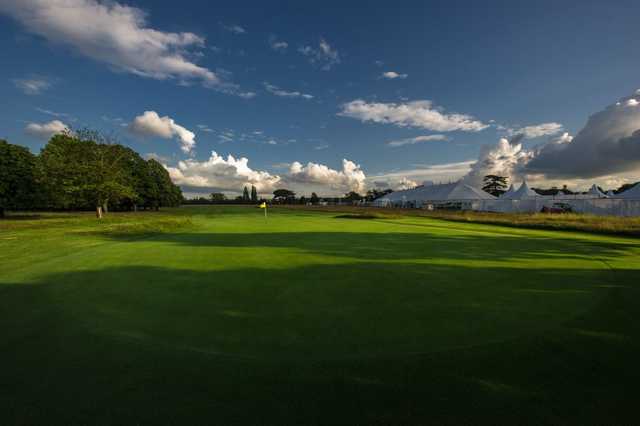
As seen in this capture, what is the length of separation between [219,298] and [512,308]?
215 inches

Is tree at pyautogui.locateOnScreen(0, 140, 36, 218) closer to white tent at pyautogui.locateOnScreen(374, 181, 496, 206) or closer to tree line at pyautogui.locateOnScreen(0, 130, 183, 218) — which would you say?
tree line at pyautogui.locateOnScreen(0, 130, 183, 218)

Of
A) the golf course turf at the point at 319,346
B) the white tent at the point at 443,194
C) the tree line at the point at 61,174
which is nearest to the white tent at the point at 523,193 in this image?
the white tent at the point at 443,194

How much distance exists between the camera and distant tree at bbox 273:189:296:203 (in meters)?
138

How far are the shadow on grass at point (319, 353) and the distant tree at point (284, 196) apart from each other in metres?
130

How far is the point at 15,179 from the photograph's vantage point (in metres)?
30.7

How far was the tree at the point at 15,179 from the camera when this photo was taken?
2988 centimetres

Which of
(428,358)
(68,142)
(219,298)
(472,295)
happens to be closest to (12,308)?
(219,298)

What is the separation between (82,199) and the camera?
31.5 m

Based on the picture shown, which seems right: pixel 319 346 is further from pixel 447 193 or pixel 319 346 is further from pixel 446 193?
pixel 446 193

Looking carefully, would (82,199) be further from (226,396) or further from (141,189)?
(226,396)

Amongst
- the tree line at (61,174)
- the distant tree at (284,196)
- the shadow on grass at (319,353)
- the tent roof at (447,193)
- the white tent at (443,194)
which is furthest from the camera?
the distant tree at (284,196)

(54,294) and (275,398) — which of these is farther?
(54,294)

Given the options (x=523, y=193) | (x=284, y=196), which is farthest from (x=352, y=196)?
(x=523, y=193)

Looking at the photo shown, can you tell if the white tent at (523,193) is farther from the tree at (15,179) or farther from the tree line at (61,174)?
the tree at (15,179)
